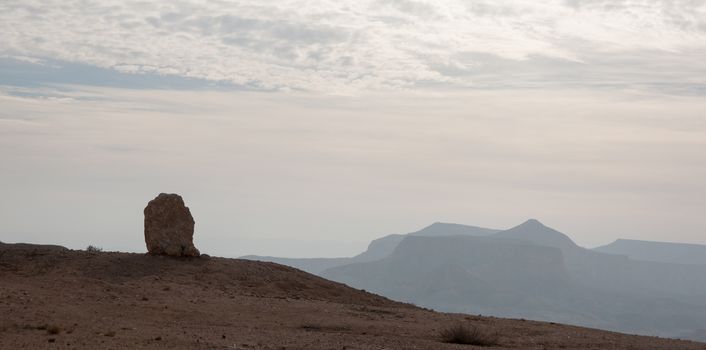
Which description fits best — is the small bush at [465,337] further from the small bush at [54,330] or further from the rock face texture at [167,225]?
the rock face texture at [167,225]

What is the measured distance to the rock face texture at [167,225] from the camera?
3853 cm

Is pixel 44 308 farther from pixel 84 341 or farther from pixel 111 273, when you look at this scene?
pixel 111 273

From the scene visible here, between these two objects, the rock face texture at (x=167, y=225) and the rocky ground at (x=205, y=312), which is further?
the rock face texture at (x=167, y=225)

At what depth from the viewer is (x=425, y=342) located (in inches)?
964

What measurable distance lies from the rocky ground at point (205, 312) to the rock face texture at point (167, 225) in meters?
0.63

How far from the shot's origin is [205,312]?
28469 millimetres

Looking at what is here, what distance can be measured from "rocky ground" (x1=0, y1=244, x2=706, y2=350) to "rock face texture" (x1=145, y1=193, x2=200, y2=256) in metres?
0.63

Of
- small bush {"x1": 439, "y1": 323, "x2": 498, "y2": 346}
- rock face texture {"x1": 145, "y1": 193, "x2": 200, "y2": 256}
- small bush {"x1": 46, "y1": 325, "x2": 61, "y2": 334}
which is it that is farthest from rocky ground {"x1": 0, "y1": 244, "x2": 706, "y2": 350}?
rock face texture {"x1": 145, "y1": 193, "x2": 200, "y2": 256}

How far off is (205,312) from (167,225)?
10968 millimetres

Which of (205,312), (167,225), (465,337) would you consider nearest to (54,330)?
(205,312)

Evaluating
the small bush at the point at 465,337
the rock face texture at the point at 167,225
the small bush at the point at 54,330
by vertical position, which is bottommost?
the small bush at the point at 465,337

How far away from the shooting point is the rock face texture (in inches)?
1517

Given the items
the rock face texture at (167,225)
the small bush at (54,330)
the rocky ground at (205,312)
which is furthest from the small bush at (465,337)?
the rock face texture at (167,225)

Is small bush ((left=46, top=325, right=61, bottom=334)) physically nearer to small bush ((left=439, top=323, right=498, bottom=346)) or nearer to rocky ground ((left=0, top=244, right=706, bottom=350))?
rocky ground ((left=0, top=244, right=706, bottom=350))
